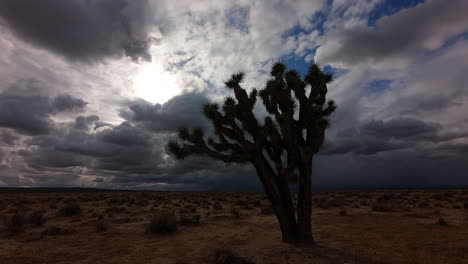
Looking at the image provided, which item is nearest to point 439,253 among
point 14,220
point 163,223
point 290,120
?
point 290,120

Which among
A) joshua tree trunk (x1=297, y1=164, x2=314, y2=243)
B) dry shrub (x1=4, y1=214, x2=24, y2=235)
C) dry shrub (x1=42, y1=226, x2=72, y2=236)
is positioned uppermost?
joshua tree trunk (x1=297, y1=164, x2=314, y2=243)

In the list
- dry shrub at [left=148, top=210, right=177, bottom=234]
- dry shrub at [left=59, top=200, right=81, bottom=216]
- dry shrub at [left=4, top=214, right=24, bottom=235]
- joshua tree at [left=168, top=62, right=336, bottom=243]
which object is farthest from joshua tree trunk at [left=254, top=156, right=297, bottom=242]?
dry shrub at [left=59, top=200, right=81, bottom=216]

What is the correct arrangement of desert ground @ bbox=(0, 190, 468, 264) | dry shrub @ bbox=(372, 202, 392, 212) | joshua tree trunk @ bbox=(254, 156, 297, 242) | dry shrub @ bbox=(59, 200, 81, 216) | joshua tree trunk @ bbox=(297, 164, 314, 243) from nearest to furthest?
desert ground @ bbox=(0, 190, 468, 264) < joshua tree trunk @ bbox=(297, 164, 314, 243) < joshua tree trunk @ bbox=(254, 156, 297, 242) < dry shrub @ bbox=(59, 200, 81, 216) < dry shrub @ bbox=(372, 202, 392, 212)

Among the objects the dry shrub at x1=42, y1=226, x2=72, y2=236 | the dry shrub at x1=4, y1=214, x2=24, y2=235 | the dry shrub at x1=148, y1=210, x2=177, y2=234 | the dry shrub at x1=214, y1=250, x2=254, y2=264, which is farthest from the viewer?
the dry shrub at x1=148, y1=210, x2=177, y2=234

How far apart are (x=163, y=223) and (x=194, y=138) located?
5456mm

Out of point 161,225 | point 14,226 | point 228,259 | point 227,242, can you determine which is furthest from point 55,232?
point 228,259

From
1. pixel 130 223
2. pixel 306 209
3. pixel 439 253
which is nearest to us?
pixel 439 253

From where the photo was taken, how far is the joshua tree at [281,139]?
859cm

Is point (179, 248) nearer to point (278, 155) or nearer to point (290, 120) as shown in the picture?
point (278, 155)

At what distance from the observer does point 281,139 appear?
29.8 feet

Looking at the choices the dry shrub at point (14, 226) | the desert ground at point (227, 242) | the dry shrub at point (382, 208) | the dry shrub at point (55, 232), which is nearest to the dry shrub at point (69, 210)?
the desert ground at point (227, 242)

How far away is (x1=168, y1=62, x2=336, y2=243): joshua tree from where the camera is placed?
28.2ft

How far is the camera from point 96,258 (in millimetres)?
7992

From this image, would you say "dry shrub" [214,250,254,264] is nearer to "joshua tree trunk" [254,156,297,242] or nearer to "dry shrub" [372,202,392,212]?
"joshua tree trunk" [254,156,297,242]
